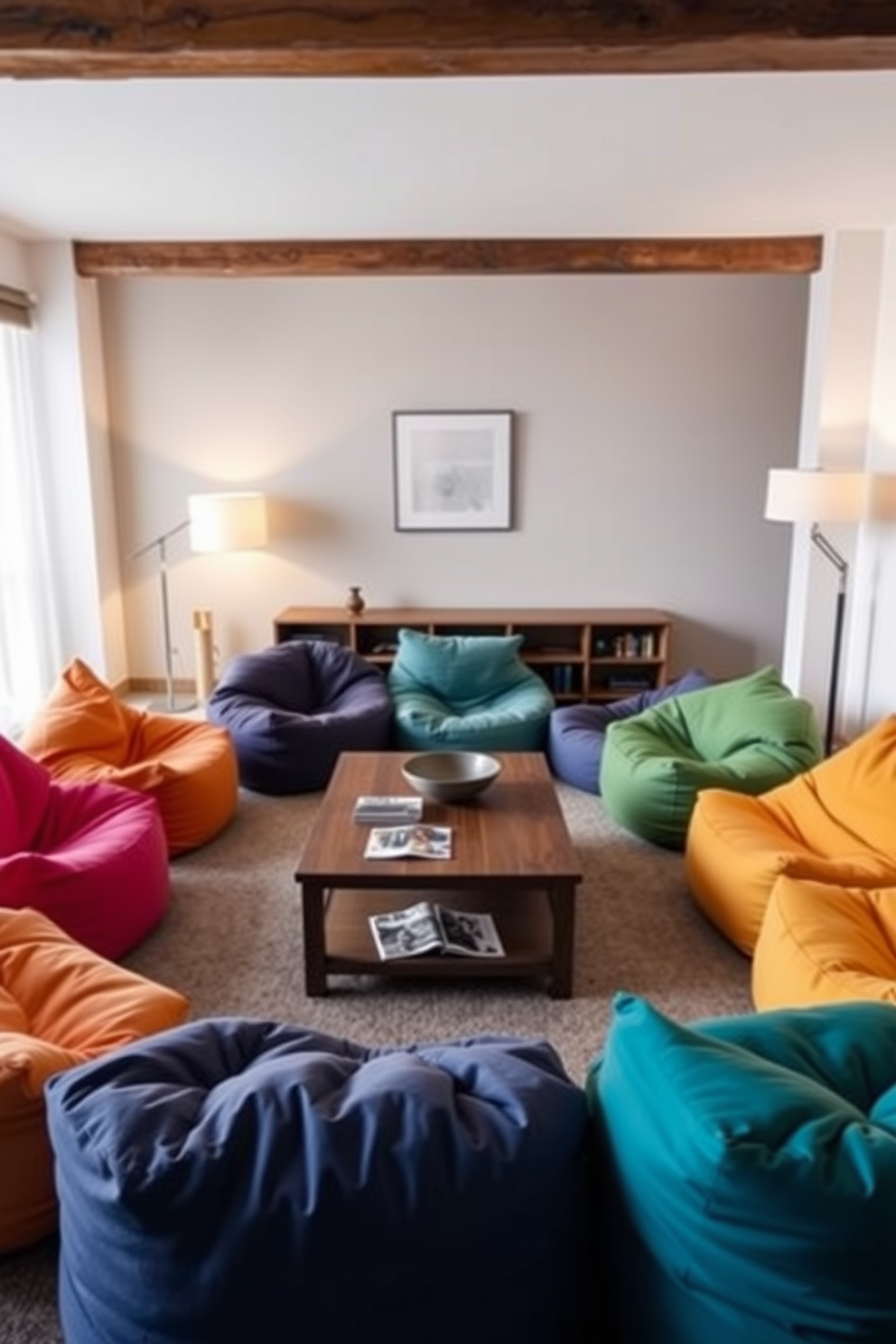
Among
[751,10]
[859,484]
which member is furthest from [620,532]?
[751,10]

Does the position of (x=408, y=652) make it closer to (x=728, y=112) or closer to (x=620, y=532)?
(x=620, y=532)

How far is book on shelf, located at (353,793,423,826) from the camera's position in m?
3.04

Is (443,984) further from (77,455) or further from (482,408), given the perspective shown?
(77,455)

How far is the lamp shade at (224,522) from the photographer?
5188mm

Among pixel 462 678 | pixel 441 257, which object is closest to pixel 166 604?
pixel 462 678

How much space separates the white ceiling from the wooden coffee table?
226 cm

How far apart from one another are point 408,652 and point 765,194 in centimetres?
270

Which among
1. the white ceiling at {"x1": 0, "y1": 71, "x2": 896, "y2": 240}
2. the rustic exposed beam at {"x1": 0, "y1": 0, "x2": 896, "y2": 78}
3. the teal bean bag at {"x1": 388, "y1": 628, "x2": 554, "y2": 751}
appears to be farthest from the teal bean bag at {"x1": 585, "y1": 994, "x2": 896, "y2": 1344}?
the teal bean bag at {"x1": 388, "y1": 628, "x2": 554, "y2": 751}

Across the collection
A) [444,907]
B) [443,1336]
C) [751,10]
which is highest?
[751,10]

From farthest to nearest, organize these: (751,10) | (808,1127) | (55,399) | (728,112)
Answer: (55,399)
(728,112)
(751,10)
(808,1127)

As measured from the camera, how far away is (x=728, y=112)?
305 centimetres

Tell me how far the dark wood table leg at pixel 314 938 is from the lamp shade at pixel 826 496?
2.98 m

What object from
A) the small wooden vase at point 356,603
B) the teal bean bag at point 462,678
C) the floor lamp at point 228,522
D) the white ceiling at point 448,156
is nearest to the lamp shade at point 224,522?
the floor lamp at point 228,522

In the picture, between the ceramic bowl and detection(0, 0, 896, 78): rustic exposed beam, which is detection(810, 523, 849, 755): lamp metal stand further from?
detection(0, 0, 896, 78): rustic exposed beam
